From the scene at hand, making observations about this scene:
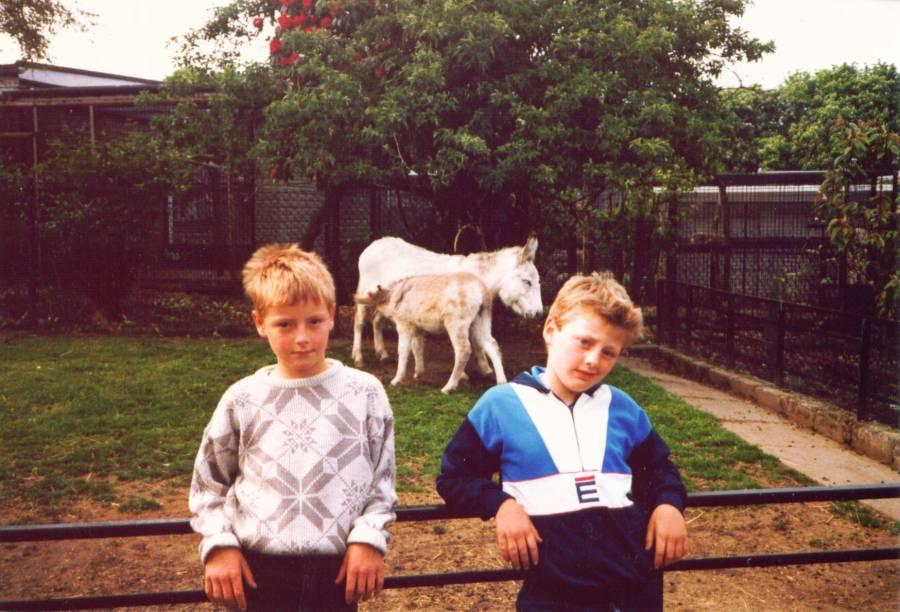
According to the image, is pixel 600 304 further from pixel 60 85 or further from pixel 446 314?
pixel 60 85

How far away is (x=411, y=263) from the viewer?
980cm

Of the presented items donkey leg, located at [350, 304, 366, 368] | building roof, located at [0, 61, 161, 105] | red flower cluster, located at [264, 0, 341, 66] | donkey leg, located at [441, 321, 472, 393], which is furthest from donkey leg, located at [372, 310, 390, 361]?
building roof, located at [0, 61, 161, 105]

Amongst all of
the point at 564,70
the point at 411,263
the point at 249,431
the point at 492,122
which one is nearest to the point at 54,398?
the point at 411,263

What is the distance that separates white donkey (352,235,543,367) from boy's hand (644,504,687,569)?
6785mm

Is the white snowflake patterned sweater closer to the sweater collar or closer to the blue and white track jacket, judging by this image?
the sweater collar

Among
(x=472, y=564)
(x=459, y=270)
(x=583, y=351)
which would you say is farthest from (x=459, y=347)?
(x=583, y=351)

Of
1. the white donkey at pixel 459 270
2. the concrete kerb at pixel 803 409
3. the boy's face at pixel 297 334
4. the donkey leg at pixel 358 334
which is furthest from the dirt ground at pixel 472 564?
the donkey leg at pixel 358 334

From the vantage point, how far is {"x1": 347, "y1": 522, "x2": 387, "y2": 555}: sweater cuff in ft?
6.48

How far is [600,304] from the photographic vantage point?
7.07 ft

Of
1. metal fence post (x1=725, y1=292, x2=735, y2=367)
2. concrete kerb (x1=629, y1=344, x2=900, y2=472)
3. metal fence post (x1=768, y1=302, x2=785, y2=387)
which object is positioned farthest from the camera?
metal fence post (x1=725, y1=292, x2=735, y2=367)

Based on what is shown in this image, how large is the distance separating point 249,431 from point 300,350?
0.22 meters

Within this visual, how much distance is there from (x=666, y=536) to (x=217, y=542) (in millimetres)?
1024

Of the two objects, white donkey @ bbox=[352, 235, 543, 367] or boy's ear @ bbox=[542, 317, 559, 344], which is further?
white donkey @ bbox=[352, 235, 543, 367]

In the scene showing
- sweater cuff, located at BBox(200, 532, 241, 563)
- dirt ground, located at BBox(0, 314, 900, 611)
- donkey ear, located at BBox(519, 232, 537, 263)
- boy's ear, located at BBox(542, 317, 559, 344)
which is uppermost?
donkey ear, located at BBox(519, 232, 537, 263)
